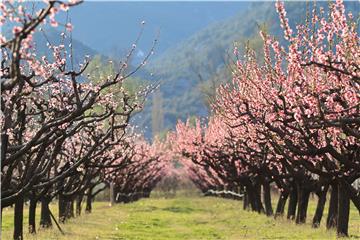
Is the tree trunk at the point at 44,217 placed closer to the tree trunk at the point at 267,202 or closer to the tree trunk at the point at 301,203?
the tree trunk at the point at 301,203

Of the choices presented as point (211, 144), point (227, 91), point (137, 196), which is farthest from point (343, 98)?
point (137, 196)

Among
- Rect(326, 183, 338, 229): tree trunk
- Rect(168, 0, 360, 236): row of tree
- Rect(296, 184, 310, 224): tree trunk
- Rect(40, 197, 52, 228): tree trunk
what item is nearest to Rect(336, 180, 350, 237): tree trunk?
Rect(168, 0, 360, 236): row of tree

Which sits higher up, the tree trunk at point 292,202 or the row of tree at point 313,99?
the row of tree at point 313,99

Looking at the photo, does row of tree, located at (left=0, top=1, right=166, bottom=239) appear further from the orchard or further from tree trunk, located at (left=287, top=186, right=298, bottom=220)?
tree trunk, located at (left=287, top=186, right=298, bottom=220)

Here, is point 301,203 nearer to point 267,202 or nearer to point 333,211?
point 333,211

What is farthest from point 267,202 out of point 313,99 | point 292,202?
point 313,99

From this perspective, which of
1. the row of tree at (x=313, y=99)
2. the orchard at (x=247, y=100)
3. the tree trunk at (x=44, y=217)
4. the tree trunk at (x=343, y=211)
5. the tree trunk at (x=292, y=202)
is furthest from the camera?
the tree trunk at (x=292, y=202)

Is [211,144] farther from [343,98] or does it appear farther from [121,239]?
[343,98]

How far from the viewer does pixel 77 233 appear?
2750 cm

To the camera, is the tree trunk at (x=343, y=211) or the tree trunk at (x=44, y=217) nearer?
the tree trunk at (x=343, y=211)

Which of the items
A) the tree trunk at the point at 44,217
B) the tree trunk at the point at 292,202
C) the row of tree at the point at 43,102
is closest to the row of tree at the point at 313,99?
the tree trunk at the point at 292,202

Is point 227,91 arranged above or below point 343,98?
above

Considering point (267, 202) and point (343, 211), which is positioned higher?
point (267, 202)

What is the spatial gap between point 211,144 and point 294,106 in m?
25.6
